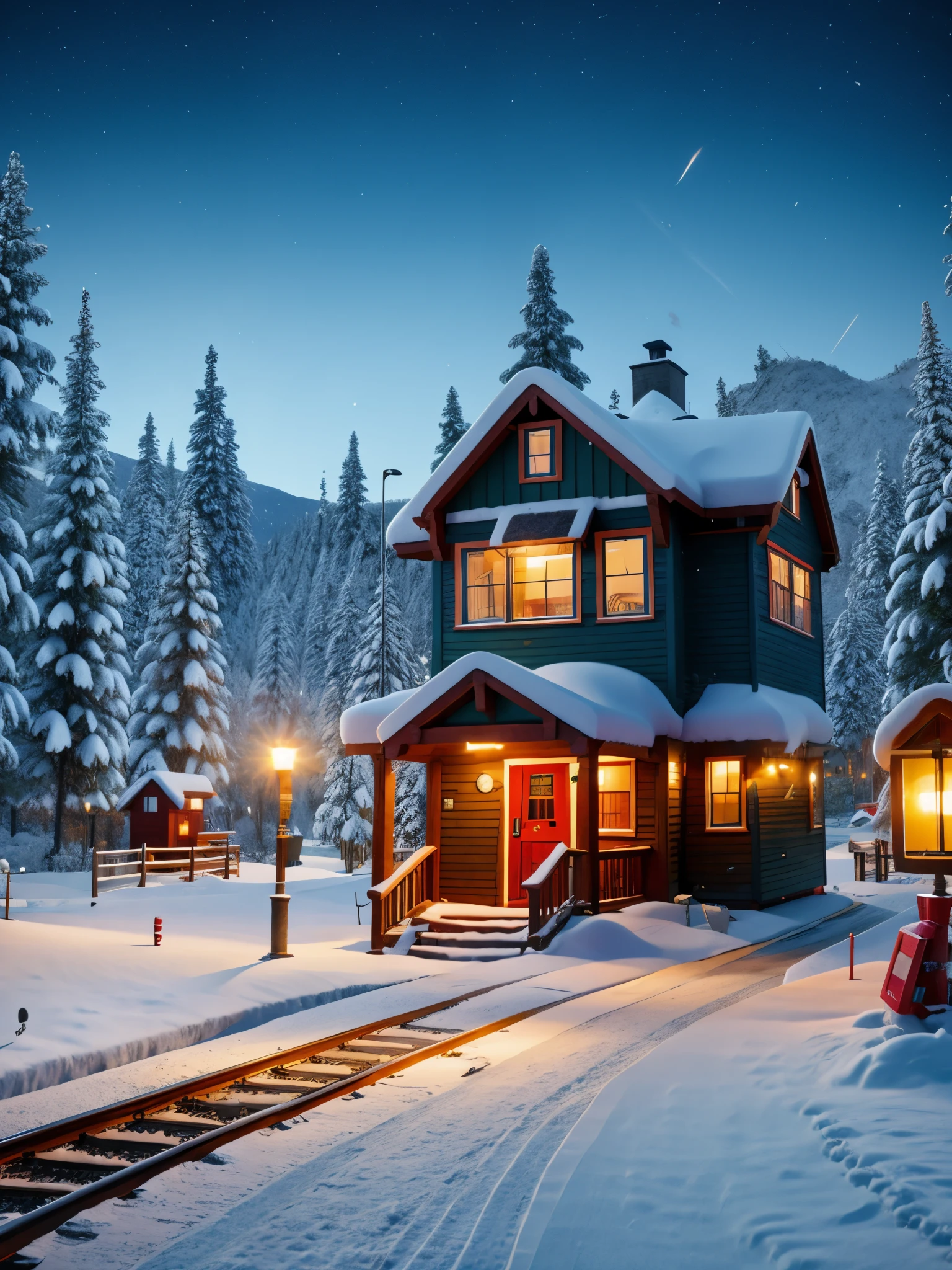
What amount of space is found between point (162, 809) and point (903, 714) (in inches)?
1135

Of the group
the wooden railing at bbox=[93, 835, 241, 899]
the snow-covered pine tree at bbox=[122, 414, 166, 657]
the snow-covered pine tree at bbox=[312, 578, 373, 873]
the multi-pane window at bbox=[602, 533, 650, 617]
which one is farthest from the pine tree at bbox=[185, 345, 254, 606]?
the multi-pane window at bbox=[602, 533, 650, 617]

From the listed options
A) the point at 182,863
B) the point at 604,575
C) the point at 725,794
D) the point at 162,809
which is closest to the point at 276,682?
the point at 162,809

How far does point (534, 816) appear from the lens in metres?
21.1

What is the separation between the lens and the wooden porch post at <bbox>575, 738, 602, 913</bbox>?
1808 centimetres

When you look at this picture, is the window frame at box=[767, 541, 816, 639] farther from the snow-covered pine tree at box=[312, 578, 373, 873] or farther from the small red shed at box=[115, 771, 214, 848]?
the small red shed at box=[115, 771, 214, 848]

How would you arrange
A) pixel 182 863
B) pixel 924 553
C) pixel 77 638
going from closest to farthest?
pixel 182 863
pixel 924 553
pixel 77 638

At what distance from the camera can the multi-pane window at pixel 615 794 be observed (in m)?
21.1

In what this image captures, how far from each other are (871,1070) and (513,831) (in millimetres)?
13315

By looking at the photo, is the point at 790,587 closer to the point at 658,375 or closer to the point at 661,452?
the point at 661,452

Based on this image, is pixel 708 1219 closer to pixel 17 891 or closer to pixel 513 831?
pixel 513 831

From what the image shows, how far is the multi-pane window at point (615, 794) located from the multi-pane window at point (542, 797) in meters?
0.88

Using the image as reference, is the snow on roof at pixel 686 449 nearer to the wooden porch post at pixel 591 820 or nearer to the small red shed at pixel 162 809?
the wooden porch post at pixel 591 820

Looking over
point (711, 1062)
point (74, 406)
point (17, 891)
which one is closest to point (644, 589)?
point (711, 1062)

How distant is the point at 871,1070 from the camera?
8.03 meters
